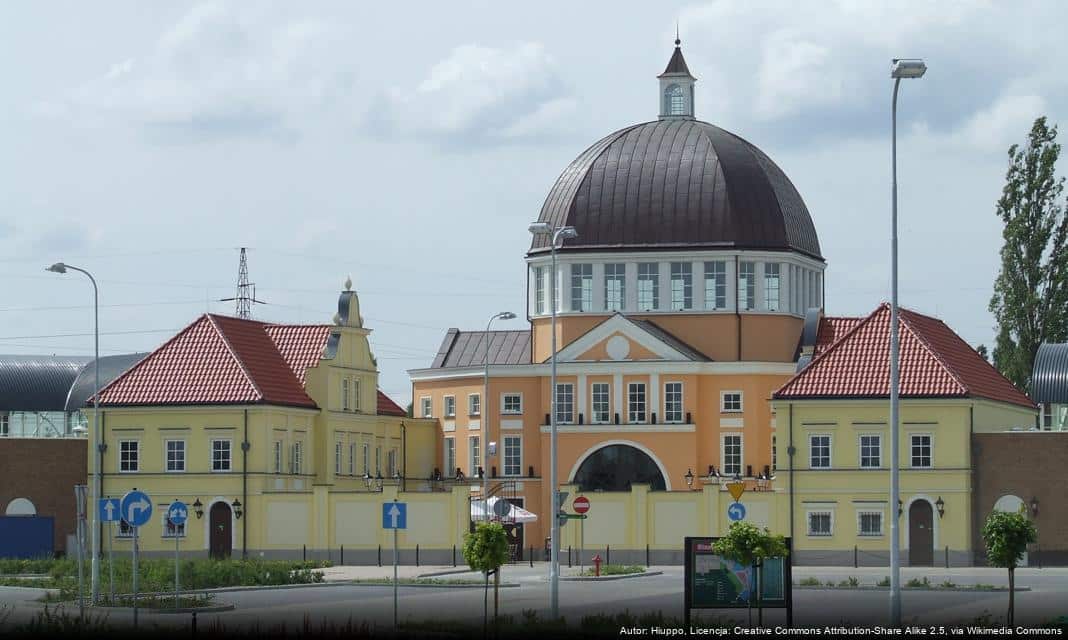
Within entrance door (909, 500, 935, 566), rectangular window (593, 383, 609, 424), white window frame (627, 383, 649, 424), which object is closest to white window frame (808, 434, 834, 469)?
entrance door (909, 500, 935, 566)

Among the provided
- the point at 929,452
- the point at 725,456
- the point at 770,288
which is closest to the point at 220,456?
the point at 725,456

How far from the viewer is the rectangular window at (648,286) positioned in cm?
9425

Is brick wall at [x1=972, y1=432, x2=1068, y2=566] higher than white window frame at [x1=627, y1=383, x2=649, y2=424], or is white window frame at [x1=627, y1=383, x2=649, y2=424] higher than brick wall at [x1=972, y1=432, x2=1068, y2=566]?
white window frame at [x1=627, y1=383, x2=649, y2=424]

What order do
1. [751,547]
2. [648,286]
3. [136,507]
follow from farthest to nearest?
[648,286] → [136,507] → [751,547]

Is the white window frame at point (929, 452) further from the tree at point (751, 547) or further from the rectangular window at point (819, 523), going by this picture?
the tree at point (751, 547)

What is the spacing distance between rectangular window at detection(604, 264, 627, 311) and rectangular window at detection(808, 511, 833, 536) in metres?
18.1

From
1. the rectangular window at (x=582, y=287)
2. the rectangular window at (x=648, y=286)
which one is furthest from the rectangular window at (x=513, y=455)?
the rectangular window at (x=648, y=286)

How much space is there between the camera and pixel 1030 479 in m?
77.6

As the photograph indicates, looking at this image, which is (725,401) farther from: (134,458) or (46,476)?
(46,476)

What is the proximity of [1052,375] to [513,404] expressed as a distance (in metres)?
23.3

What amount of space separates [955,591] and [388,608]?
17477 millimetres

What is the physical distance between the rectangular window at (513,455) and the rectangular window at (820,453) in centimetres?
1691

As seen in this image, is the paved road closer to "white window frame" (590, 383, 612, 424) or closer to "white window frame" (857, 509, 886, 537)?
"white window frame" (857, 509, 886, 537)

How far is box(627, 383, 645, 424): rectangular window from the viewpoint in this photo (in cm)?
9025
